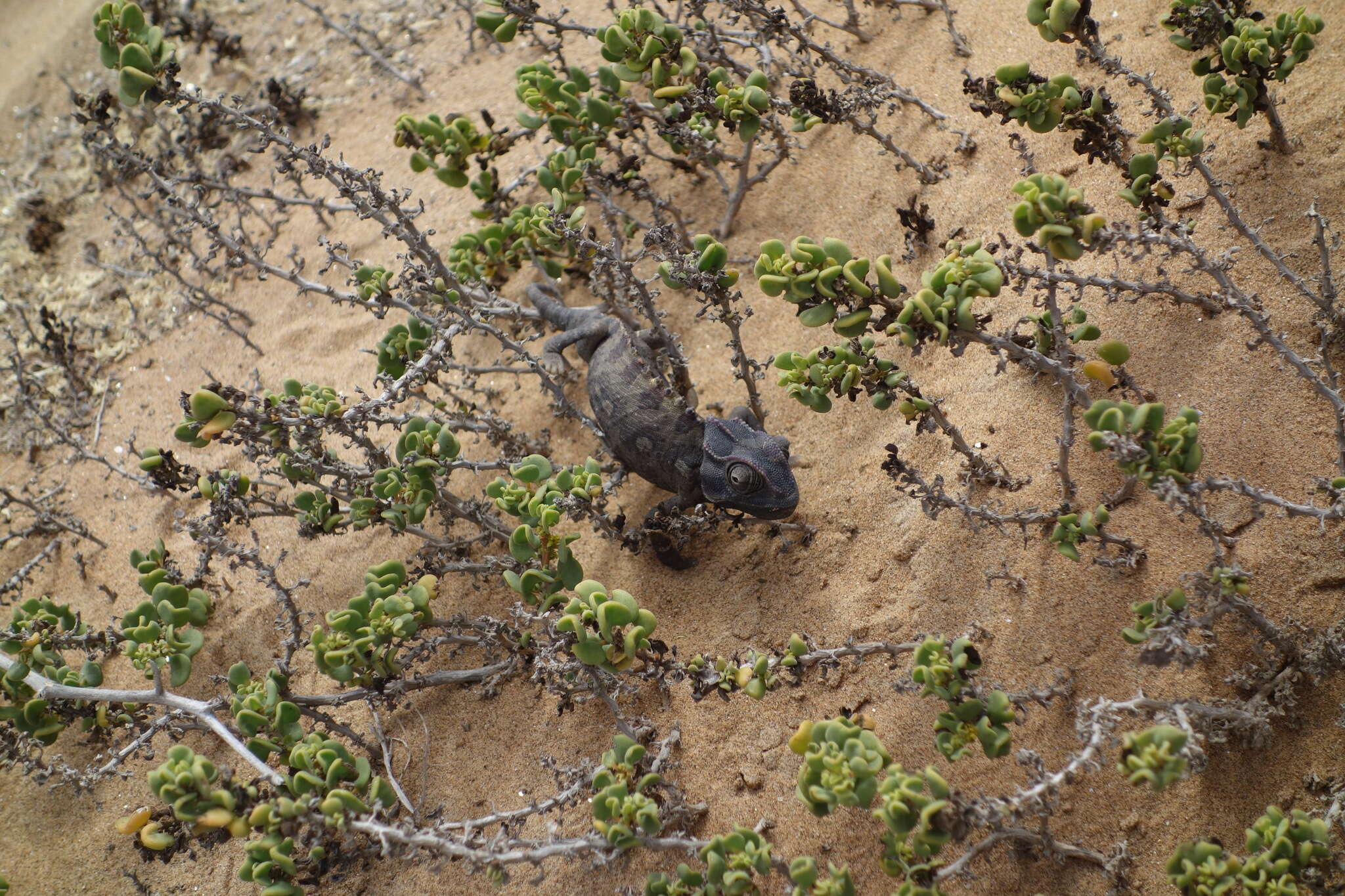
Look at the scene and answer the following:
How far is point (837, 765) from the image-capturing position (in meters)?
2.20

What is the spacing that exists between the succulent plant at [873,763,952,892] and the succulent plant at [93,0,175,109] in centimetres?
344

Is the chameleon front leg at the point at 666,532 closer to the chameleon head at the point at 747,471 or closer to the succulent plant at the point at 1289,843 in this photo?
the chameleon head at the point at 747,471

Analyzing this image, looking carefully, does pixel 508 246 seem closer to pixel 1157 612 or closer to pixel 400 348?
pixel 400 348

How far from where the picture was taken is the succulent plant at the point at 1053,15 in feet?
8.90

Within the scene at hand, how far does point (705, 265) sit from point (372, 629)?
5.27 ft

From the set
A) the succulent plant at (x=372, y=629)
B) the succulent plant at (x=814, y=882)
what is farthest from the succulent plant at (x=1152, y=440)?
the succulent plant at (x=372, y=629)

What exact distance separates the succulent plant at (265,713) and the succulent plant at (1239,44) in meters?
3.48

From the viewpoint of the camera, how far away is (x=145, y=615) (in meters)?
2.91

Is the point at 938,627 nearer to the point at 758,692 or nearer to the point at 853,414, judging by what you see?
the point at 758,692

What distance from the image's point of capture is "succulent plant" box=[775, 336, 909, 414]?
277 centimetres

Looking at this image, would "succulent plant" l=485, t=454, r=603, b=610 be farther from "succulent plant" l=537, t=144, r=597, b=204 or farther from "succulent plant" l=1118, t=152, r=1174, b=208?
"succulent plant" l=1118, t=152, r=1174, b=208

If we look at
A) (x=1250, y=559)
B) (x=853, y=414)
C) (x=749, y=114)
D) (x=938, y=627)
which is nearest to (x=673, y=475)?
(x=853, y=414)

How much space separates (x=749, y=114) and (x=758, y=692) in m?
2.22

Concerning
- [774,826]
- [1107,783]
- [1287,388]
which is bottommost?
[774,826]
